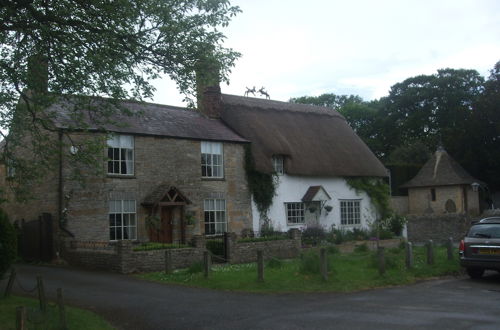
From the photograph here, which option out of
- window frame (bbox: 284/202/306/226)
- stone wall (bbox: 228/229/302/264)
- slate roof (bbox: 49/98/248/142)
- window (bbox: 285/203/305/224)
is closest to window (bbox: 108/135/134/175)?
slate roof (bbox: 49/98/248/142)

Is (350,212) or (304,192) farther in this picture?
(350,212)

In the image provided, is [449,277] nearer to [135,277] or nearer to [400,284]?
[400,284]

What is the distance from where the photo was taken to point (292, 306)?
11688 mm

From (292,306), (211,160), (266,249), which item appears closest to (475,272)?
(292,306)

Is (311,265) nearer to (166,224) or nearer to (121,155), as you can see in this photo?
(166,224)

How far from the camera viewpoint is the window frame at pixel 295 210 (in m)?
→ 29.2

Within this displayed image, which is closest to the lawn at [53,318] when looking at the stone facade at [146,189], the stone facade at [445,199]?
the stone facade at [146,189]

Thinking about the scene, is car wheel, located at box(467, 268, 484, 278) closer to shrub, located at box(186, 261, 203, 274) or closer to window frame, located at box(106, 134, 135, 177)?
shrub, located at box(186, 261, 203, 274)

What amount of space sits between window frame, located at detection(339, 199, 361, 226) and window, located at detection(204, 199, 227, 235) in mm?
8432

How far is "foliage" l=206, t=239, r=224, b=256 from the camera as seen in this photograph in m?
21.1

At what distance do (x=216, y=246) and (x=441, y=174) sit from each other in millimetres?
28615

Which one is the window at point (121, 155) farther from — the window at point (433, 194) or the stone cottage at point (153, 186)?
the window at point (433, 194)

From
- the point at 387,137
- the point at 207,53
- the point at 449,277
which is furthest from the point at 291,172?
the point at 387,137

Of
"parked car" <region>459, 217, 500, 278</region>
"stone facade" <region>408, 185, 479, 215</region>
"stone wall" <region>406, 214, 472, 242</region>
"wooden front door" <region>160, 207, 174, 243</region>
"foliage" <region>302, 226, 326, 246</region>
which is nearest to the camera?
"parked car" <region>459, 217, 500, 278</region>
